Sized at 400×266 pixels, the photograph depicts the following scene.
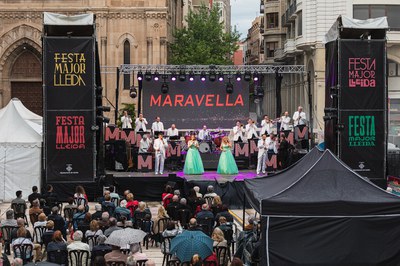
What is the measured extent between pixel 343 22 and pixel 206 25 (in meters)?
37.7

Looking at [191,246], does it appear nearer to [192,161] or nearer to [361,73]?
[361,73]

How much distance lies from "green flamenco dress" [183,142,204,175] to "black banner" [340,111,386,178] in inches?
268

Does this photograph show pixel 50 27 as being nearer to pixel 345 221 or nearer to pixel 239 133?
pixel 239 133

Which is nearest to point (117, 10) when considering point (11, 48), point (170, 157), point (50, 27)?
point (11, 48)

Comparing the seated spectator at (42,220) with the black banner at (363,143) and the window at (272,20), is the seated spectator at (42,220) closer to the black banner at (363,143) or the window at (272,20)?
the black banner at (363,143)

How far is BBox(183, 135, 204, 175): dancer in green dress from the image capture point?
107 feet

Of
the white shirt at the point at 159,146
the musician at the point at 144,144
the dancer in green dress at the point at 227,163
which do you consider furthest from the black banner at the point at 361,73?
the musician at the point at 144,144

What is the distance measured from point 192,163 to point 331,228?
17.7 m

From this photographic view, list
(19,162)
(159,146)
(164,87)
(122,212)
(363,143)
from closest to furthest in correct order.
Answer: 1. (122,212)
2. (363,143)
3. (19,162)
4. (159,146)
5. (164,87)

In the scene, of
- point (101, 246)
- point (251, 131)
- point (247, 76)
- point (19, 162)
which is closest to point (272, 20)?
point (247, 76)

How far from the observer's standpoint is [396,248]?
15523 mm

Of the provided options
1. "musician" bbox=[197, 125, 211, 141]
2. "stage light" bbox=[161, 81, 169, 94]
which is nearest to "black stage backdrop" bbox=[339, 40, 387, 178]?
"musician" bbox=[197, 125, 211, 141]

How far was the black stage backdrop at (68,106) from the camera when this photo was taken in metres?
28.3

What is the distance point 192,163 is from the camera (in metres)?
32.8
